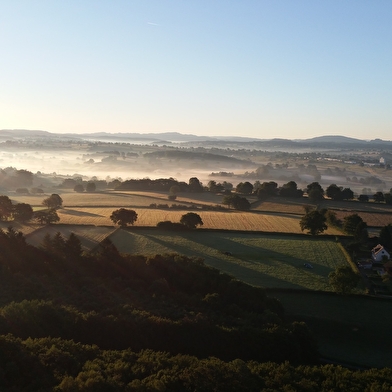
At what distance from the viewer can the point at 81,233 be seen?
34719 millimetres

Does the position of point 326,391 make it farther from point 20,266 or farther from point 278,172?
point 278,172

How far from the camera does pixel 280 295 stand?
2347 centimetres

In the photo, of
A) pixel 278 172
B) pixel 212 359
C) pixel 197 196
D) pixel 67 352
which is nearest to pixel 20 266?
pixel 67 352

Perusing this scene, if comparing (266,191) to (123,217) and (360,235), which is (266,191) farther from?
(123,217)

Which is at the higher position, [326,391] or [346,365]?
[326,391]

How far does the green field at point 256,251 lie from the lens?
26.0m

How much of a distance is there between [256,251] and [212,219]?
11845 mm

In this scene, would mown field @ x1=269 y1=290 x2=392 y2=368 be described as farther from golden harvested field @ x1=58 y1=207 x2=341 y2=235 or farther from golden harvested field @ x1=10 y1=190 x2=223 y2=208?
golden harvested field @ x1=10 y1=190 x2=223 y2=208

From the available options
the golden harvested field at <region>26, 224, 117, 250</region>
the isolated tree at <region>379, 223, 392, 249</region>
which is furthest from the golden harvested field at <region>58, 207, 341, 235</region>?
the isolated tree at <region>379, 223, 392, 249</region>

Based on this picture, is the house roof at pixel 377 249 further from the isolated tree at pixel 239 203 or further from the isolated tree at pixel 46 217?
the isolated tree at pixel 46 217

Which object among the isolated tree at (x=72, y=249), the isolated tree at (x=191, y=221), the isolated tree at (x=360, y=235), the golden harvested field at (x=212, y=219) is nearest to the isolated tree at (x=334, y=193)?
the golden harvested field at (x=212, y=219)

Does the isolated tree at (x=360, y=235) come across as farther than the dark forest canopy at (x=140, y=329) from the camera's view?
Yes

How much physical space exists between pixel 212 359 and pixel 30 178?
85770mm

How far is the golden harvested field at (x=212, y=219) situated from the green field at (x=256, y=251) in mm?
2979
